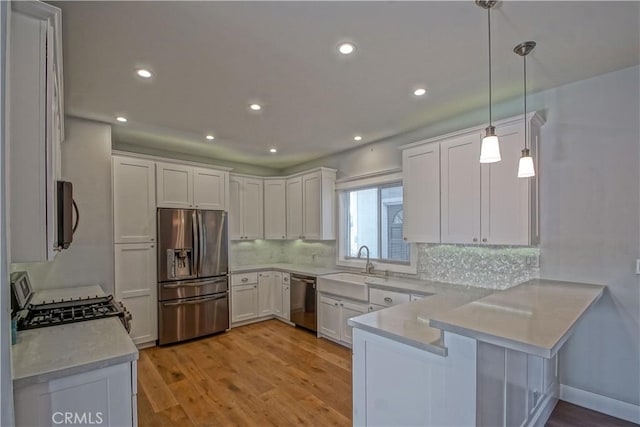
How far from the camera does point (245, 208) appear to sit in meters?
5.19

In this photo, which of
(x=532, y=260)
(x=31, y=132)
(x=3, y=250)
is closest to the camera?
(x=3, y=250)

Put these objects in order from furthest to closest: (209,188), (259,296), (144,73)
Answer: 1. (259,296)
2. (209,188)
3. (144,73)

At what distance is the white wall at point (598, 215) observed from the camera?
237 cm

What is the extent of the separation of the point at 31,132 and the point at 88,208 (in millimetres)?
2463

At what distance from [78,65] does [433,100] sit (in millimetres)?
2946

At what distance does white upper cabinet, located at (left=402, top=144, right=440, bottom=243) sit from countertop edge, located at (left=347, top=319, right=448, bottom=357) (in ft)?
5.50

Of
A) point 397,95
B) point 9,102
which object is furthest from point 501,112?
point 9,102

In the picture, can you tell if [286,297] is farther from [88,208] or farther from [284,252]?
[88,208]

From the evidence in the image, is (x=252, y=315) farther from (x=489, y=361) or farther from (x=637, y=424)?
(x=637, y=424)

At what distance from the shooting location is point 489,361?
1512 millimetres

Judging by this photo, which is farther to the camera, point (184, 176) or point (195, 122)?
point (184, 176)

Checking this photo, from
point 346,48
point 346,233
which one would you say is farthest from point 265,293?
point 346,48

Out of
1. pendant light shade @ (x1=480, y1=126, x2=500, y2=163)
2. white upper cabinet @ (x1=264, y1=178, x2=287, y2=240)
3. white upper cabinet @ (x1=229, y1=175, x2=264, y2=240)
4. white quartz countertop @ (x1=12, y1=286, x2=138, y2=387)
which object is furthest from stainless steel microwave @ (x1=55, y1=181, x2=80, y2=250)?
white upper cabinet @ (x1=264, y1=178, x2=287, y2=240)

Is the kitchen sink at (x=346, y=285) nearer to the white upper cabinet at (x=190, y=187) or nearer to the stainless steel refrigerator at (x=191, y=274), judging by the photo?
the stainless steel refrigerator at (x=191, y=274)
